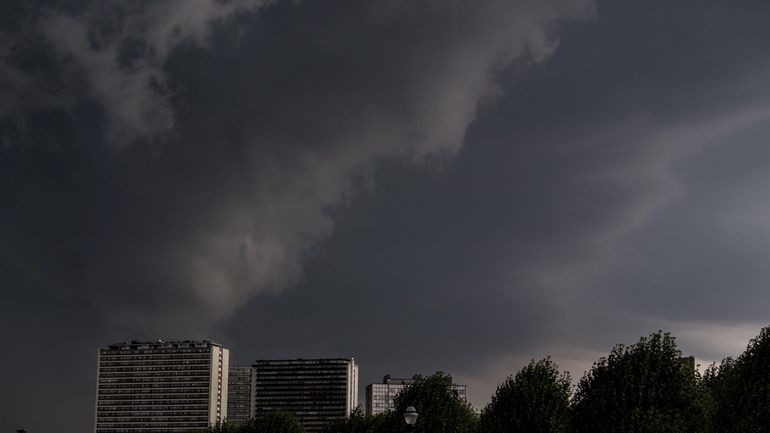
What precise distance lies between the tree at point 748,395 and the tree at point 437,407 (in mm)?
31574

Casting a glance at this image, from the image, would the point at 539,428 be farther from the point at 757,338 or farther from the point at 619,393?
the point at 757,338

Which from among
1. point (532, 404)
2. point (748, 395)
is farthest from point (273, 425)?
point (748, 395)

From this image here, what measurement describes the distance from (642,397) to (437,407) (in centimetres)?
2821

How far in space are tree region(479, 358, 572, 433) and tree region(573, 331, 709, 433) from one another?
729cm

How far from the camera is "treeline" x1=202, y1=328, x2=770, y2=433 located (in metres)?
55.1

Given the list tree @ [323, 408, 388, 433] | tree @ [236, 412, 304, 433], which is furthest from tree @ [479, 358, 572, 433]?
tree @ [236, 412, 304, 433]

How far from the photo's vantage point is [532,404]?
2840 inches

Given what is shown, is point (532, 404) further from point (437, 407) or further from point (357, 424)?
point (357, 424)

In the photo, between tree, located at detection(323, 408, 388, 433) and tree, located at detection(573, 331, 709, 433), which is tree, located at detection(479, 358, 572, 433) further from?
tree, located at detection(323, 408, 388, 433)

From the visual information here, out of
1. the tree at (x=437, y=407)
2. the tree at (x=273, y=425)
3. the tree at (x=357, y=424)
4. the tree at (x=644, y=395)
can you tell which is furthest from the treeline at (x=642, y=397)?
the tree at (x=273, y=425)

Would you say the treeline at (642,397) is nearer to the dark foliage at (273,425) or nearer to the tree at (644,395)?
the tree at (644,395)

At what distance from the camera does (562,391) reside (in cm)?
7269

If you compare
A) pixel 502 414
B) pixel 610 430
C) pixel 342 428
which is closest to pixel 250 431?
pixel 342 428

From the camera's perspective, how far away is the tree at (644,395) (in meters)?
59.0
